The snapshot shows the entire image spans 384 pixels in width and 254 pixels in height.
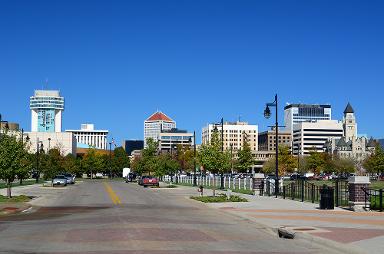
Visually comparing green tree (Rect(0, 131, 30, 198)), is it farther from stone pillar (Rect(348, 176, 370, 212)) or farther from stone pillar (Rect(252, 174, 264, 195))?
stone pillar (Rect(348, 176, 370, 212))

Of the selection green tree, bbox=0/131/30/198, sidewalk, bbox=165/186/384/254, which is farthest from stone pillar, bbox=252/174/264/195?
green tree, bbox=0/131/30/198

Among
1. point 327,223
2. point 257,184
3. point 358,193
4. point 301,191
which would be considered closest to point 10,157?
point 257,184

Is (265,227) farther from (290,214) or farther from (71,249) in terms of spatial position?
(71,249)

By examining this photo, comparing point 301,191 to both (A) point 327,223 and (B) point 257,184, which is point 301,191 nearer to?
(B) point 257,184

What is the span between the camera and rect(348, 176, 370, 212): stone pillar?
87.3ft

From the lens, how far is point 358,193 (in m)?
26.8

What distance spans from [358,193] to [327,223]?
22.0 feet

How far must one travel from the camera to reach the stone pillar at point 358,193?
1048 inches

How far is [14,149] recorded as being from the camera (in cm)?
3822

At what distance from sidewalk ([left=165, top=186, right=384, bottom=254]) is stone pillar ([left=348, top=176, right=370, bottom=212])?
79 cm

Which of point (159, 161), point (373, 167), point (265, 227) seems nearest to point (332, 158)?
point (373, 167)

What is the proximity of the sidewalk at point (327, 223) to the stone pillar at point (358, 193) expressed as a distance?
2.61ft

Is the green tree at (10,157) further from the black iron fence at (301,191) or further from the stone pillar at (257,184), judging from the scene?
the black iron fence at (301,191)

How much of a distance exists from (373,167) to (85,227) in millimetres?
97576
